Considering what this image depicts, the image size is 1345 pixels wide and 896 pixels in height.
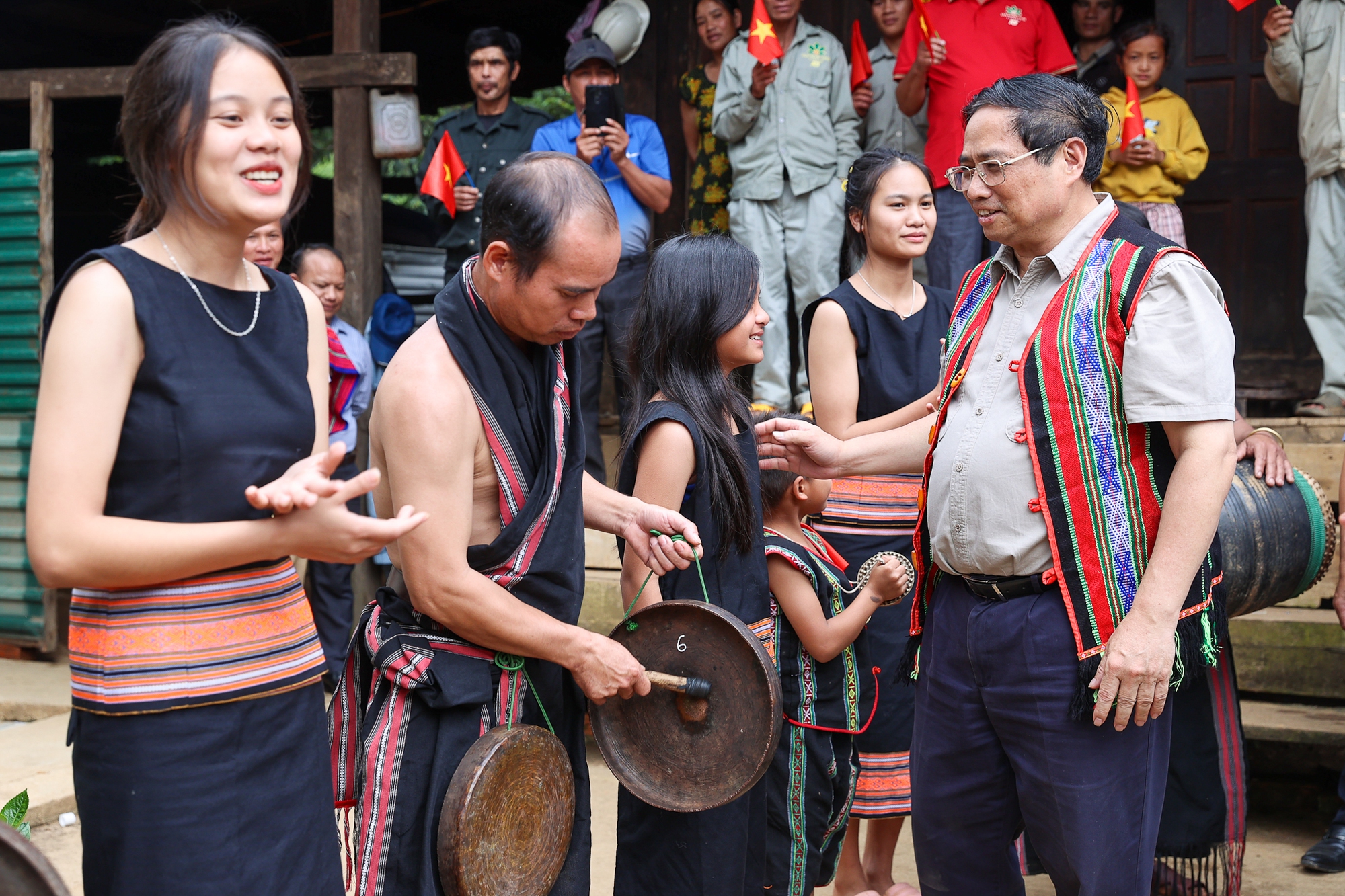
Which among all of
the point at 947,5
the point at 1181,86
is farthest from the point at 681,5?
the point at 1181,86

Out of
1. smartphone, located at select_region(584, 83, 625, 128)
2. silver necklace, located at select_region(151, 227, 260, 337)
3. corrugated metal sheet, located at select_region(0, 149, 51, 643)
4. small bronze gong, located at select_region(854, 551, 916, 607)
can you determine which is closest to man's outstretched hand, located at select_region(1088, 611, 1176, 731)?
small bronze gong, located at select_region(854, 551, 916, 607)

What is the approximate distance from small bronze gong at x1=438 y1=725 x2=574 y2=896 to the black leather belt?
0.92 m

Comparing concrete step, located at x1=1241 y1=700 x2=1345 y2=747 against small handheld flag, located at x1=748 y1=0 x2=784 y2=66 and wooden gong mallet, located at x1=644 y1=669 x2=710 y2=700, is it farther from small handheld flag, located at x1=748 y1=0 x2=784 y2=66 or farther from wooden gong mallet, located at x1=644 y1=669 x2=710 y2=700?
small handheld flag, located at x1=748 y1=0 x2=784 y2=66

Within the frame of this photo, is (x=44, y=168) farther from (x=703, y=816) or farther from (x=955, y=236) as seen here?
(x=703, y=816)

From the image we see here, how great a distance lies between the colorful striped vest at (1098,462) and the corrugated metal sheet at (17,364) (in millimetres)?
6095

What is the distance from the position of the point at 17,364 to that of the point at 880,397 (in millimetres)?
5347

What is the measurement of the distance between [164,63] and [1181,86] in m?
6.40

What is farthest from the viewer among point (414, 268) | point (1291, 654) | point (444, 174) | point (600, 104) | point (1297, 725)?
point (414, 268)

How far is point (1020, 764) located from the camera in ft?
7.45

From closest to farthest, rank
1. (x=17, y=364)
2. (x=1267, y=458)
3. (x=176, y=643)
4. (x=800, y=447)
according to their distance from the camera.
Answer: (x=176, y=643) < (x=800, y=447) < (x=1267, y=458) < (x=17, y=364)

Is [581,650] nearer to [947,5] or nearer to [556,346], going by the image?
[556,346]

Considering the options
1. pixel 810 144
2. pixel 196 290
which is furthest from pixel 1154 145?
pixel 196 290

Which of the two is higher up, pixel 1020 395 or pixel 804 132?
pixel 804 132

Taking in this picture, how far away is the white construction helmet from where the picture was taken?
683 centimetres
